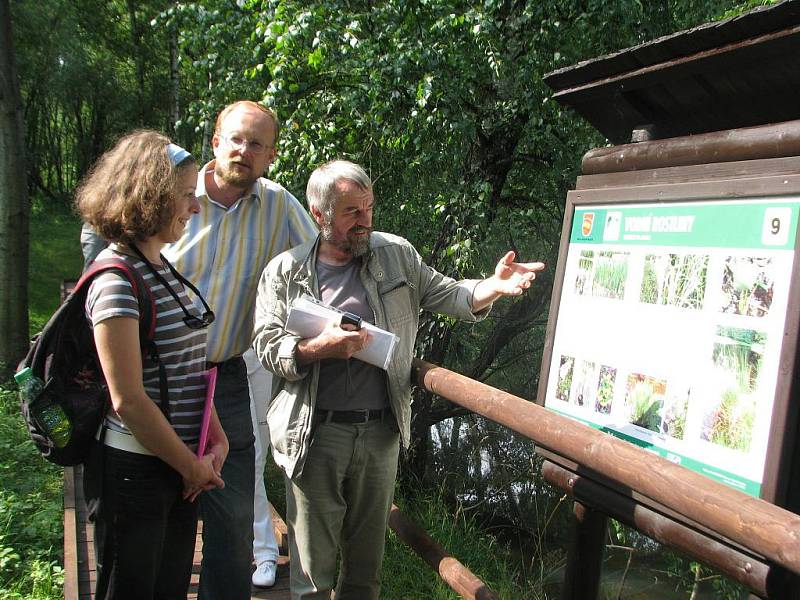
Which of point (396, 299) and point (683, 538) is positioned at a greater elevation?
point (396, 299)

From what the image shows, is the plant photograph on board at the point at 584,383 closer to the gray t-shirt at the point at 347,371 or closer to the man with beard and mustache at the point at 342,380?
the man with beard and mustache at the point at 342,380

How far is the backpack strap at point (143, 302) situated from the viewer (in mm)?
1922

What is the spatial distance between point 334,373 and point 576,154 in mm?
3693

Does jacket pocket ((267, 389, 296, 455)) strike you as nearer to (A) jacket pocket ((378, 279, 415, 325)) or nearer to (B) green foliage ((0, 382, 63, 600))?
(A) jacket pocket ((378, 279, 415, 325))

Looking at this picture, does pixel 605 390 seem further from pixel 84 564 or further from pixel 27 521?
pixel 27 521

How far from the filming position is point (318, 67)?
5172 mm

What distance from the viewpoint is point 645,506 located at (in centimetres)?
193

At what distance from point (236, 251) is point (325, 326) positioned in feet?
2.36

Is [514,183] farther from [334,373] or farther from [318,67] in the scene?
[334,373]

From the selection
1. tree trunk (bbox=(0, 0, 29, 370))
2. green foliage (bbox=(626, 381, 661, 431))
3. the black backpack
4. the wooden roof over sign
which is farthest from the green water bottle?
tree trunk (bbox=(0, 0, 29, 370))

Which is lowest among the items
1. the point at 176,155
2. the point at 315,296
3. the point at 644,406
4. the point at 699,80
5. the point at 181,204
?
the point at 644,406

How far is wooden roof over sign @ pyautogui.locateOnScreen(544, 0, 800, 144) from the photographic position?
1.76m

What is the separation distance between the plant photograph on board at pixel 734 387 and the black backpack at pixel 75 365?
147 centimetres

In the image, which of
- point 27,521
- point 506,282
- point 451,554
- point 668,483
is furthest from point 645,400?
point 27,521
